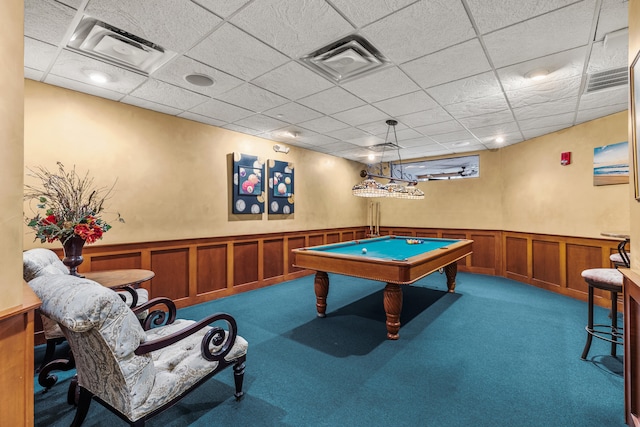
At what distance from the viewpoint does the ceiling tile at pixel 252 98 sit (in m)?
3.21

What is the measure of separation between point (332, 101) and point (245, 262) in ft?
9.97

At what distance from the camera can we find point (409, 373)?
243cm

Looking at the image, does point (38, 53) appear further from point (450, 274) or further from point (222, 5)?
point (450, 274)

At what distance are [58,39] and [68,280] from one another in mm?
2036

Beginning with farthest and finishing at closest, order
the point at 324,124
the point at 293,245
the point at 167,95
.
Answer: the point at 293,245, the point at 324,124, the point at 167,95

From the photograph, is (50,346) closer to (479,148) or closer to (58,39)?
(58,39)

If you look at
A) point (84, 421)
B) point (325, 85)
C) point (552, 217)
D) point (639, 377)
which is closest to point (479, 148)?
point (552, 217)

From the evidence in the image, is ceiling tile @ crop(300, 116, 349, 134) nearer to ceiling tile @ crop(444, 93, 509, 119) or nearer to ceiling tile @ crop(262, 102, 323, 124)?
ceiling tile @ crop(262, 102, 323, 124)

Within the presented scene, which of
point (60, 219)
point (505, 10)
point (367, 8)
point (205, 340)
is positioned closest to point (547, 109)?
point (505, 10)

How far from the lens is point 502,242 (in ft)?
20.0

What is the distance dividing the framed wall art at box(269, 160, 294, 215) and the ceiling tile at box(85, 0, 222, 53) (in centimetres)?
318

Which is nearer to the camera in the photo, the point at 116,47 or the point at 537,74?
the point at 116,47

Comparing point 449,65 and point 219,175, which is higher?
point 449,65

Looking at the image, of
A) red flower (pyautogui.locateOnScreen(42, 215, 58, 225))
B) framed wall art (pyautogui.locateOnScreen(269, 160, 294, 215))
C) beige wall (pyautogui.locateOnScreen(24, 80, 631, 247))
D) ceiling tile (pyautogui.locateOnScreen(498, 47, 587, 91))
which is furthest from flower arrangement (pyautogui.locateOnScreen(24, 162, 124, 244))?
ceiling tile (pyautogui.locateOnScreen(498, 47, 587, 91))
